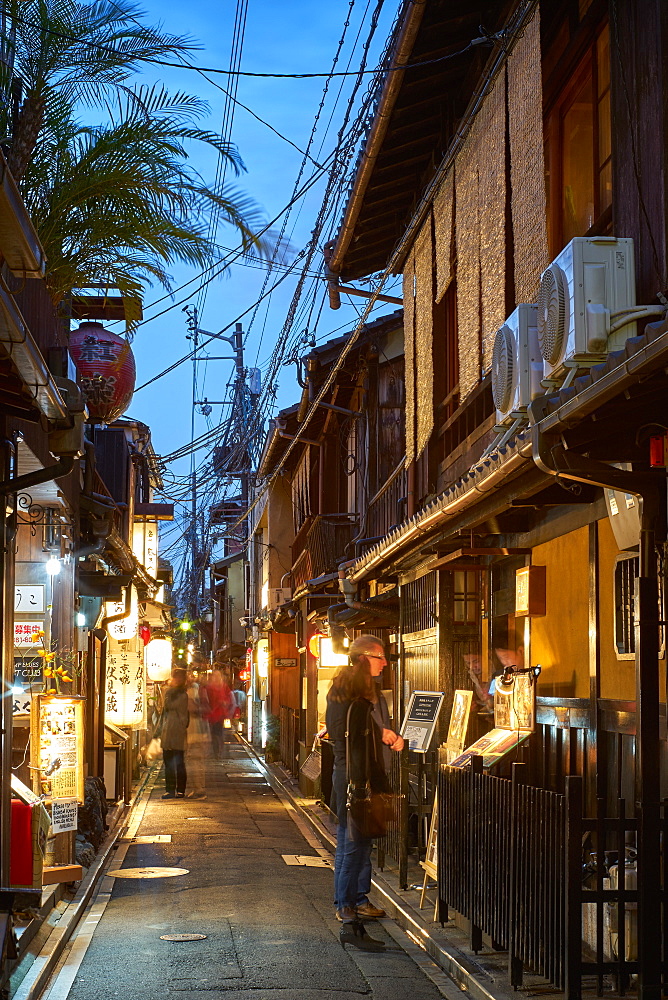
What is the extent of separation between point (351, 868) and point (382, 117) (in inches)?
324

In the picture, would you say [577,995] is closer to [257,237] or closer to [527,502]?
[527,502]

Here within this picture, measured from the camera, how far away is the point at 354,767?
10.4m

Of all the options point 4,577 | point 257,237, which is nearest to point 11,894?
point 4,577

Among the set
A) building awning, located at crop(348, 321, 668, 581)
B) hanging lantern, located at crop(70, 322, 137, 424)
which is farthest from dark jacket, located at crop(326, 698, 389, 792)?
hanging lantern, located at crop(70, 322, 137, 424)

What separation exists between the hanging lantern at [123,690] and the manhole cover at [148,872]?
24.8 feet

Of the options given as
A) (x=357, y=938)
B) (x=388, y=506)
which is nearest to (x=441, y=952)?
(x=357, y=938)

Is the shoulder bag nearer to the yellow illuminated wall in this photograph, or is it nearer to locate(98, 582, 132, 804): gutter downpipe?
the yellow illuminated wall

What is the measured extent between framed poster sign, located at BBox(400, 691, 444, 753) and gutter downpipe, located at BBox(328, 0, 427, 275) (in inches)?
259

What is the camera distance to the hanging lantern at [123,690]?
71.6ft

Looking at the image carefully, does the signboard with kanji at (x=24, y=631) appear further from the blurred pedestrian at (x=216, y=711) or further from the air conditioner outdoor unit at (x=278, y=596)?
the air conditioner outdoor unit at (x=278, y=596)

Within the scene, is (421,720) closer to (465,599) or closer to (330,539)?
(465,599)

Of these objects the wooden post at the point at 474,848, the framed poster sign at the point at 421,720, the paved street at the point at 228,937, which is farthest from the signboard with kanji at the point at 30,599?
the wooden post at the point at 474,848

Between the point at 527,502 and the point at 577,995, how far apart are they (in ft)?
13.3

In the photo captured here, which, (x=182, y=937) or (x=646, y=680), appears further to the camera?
(x=182, y=937)
